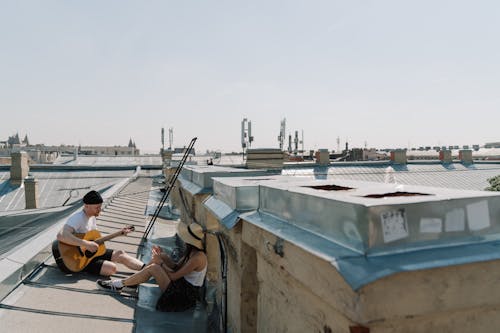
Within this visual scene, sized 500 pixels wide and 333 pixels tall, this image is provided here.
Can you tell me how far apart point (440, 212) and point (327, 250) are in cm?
61

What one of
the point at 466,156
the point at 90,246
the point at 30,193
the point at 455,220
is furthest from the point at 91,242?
the point at 466,156

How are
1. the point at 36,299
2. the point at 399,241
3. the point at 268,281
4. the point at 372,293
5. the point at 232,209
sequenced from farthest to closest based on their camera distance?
the point at 36,299 < the point at 232,209 < the point at 268,281 < the point at 399,241 < the point at 372,293

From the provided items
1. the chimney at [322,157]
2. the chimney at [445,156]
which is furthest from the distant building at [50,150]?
the chimney at [445,156]

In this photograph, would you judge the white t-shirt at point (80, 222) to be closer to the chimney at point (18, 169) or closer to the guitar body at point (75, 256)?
the guitar body at point (75, 256)

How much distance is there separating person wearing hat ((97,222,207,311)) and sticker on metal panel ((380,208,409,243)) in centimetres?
311

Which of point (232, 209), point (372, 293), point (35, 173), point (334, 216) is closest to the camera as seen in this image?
point (372, 293)

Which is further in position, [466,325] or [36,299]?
[36,299]

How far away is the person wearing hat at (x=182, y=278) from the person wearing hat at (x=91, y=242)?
392mm

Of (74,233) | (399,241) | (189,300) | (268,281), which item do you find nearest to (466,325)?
(399,241)

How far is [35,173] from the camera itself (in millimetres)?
25016

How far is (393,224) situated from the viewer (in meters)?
1.98

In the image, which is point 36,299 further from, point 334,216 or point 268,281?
point 334,216

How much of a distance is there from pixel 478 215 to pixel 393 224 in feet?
1.92

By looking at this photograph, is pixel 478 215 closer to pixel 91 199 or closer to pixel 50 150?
pixel 91 199
